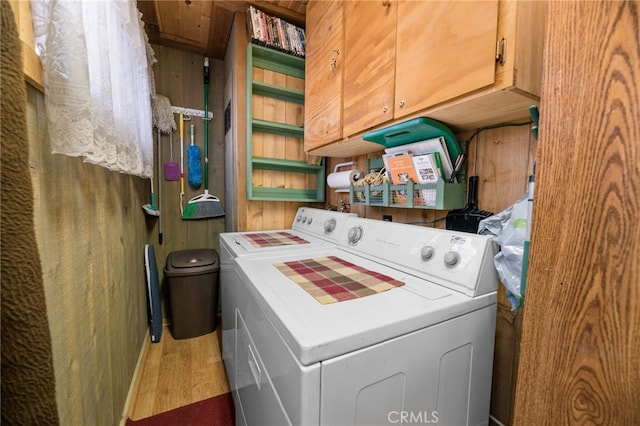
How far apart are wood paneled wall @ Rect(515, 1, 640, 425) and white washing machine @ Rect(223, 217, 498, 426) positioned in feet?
0.82

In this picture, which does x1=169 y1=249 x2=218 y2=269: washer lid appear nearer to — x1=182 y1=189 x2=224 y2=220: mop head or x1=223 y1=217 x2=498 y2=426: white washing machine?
x1=182 y1=189 x2=224 y2=220: mop head

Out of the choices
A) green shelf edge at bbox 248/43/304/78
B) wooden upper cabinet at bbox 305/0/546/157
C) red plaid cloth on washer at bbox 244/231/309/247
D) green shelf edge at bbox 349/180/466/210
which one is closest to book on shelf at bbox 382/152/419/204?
green shelf edge at bbox 349/180/466/210

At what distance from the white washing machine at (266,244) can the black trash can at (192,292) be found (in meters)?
0.48

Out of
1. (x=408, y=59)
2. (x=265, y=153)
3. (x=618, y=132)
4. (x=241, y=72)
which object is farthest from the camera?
(x=265, y=153)

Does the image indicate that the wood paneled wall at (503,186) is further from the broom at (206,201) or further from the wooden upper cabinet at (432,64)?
the broom at (206,201)

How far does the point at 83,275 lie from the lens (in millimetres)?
853

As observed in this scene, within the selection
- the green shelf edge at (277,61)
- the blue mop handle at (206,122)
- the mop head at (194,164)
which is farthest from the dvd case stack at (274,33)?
the mop head at (194,164)

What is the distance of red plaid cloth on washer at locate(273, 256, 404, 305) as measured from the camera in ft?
2.57

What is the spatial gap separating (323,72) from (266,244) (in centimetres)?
111

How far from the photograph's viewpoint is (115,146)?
89cm

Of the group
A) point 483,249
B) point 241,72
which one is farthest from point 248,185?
point 483,249

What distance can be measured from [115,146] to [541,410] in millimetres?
1339

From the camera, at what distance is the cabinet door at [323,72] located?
4.76ft

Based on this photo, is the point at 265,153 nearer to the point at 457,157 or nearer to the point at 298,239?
the point at 298,239
